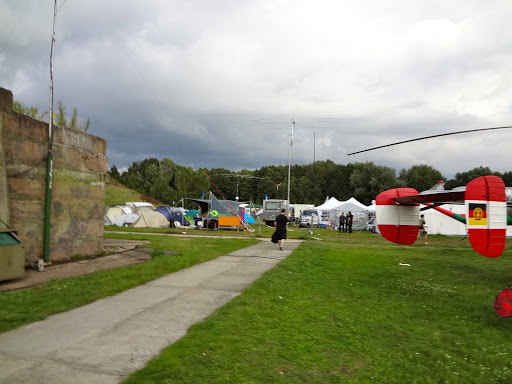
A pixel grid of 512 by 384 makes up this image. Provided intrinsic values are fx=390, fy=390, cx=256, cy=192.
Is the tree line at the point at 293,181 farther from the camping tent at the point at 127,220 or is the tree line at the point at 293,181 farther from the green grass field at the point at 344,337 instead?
the green grass field at the point at 344,337

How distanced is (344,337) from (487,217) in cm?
389

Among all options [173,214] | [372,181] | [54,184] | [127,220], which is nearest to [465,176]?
[372,181]

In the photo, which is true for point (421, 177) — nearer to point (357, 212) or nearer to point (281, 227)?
point (357, 212)

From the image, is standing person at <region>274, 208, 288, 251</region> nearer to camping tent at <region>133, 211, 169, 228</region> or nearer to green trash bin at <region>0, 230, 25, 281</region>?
green trash bin at <region>0, 230, 25, 281</region>

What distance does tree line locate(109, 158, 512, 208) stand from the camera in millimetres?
66188

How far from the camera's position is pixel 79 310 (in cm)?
638

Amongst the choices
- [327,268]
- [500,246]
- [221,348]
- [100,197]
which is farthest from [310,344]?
[100,197]

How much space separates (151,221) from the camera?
3119 cm

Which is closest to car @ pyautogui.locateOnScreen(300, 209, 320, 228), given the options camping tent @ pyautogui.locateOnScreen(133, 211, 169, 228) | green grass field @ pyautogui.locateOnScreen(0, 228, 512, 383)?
camping tent @ pyautogui.locateOnScreen(133, 211, 169, 228)

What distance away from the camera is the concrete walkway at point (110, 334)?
402cm

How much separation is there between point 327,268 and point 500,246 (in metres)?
5.61

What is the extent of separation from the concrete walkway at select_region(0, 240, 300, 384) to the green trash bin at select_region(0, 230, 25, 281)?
2.27m

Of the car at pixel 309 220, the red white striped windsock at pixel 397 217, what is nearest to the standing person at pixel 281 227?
the red white striped windsock at pixel 397 217

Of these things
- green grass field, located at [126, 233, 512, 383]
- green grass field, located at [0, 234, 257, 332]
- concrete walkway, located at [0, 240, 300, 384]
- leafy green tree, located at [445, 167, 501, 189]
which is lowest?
green grass field, located at [126, 233, 512, 383]
